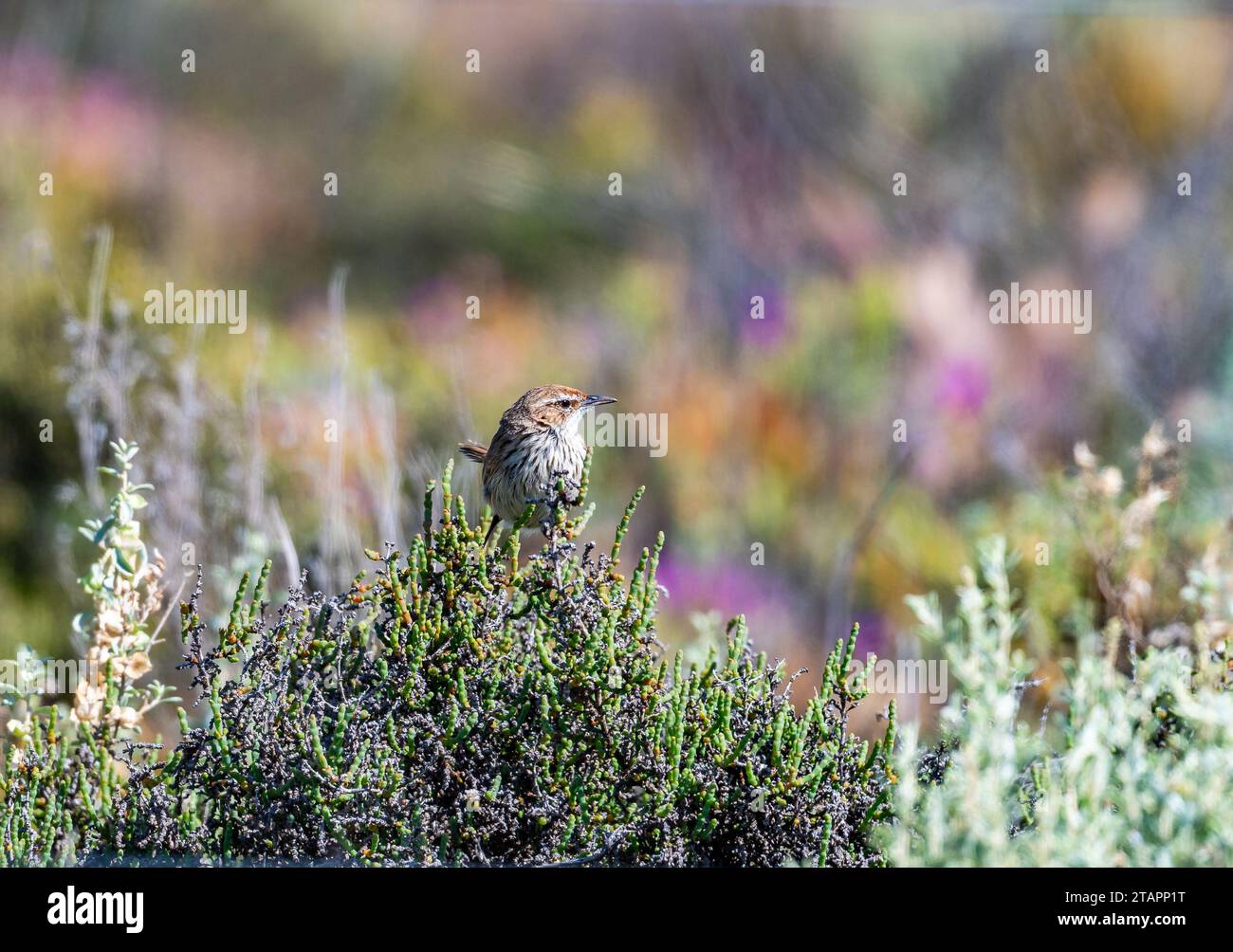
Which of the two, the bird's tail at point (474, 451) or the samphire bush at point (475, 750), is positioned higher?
the bird's tail at point (474, 451)

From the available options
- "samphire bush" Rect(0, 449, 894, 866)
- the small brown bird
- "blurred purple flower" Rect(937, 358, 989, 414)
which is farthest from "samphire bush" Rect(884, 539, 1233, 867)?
"blurred purple flower" Rect(937, 358, 989, 414)

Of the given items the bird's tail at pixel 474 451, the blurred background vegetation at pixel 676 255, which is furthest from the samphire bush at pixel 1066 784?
the blurred background vegetation at pixel 676 255

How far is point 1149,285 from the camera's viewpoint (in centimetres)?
855

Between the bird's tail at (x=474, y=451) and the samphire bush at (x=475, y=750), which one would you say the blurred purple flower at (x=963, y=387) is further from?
the samphire bush at (x=475, y=750)

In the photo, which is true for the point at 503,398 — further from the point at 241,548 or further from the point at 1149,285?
the point at 1149,285

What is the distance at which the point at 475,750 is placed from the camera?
2893 millimetres

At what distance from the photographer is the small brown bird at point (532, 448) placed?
4141 millimetres

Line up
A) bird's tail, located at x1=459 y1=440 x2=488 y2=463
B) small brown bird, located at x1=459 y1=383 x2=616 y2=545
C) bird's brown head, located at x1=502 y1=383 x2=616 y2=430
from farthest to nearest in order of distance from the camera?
bird's tail, located at x1=459 y1=440 x2=488 y2=463
bird's brown head, located at x1=502 y1=383 x2=616 y2=430
small brown bird, located at x1=459 y1=383 x2=616 y2=545

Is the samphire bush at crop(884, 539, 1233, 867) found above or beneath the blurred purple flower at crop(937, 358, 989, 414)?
beneath

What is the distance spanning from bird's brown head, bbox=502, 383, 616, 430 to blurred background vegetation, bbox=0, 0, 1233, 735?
140 centimetres

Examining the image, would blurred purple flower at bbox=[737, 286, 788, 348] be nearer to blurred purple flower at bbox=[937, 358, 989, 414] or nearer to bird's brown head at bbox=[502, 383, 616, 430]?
blurred purple flower at bbox=[937, 358, 989, 414]

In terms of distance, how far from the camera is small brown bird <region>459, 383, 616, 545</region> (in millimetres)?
4141

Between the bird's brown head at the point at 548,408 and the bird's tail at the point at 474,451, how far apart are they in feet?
0.82

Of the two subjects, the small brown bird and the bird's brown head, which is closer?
the small brown bird
